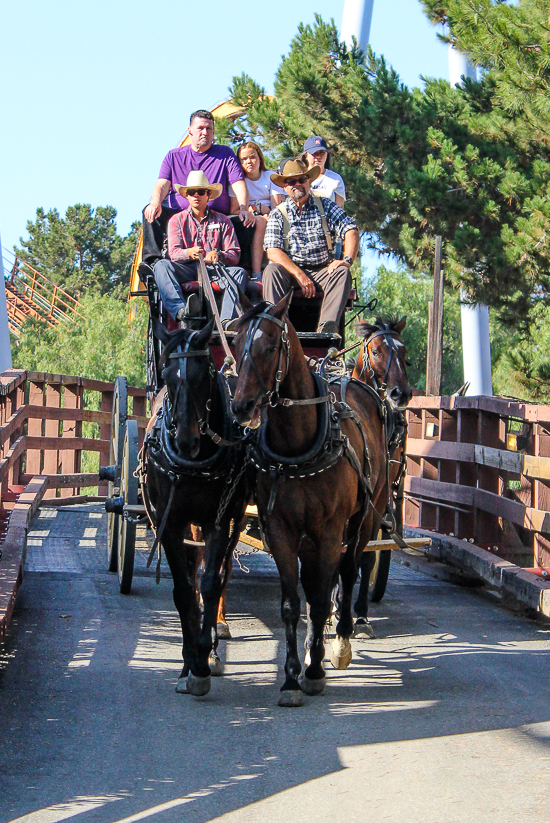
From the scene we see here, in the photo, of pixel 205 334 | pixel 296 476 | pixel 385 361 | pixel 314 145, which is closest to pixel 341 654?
pixel 296 476

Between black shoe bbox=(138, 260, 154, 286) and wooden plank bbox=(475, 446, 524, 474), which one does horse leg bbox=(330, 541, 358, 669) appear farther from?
black shoe bbox=(138, 260, 154, 286)

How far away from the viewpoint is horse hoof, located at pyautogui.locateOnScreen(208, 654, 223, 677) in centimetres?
588

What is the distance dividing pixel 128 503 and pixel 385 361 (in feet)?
7.25

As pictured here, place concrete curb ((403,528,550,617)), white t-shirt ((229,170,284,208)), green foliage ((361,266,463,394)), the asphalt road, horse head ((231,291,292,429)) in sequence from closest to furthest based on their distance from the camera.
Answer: the asphalt road < horse head ((231,291,292,429)) < concrete curb ((403,528,550,617)) < white t-shirt ((229,170,284,208)) < green foliage ((361,266,463,394))

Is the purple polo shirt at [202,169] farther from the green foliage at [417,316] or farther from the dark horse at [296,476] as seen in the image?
the green foliage at [417,316]

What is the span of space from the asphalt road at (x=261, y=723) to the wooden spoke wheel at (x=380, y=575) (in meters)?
0.37

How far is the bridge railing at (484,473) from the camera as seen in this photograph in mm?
8086

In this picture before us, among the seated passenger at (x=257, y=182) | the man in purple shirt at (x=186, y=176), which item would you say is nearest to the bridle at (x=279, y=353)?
the man in purple shirt at (x=186, y=176)

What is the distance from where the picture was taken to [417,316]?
131ft

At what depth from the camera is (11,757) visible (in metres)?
4.31

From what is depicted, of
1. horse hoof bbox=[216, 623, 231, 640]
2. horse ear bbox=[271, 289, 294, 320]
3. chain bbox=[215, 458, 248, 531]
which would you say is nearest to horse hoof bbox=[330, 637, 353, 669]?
horse hoof bbox=[216, 623, 231, 640]

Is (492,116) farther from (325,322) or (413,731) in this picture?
(413,731)

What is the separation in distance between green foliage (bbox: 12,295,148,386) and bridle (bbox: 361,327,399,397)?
24.4 metres

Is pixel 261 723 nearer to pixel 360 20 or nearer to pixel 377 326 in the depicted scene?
pixel 377 326
